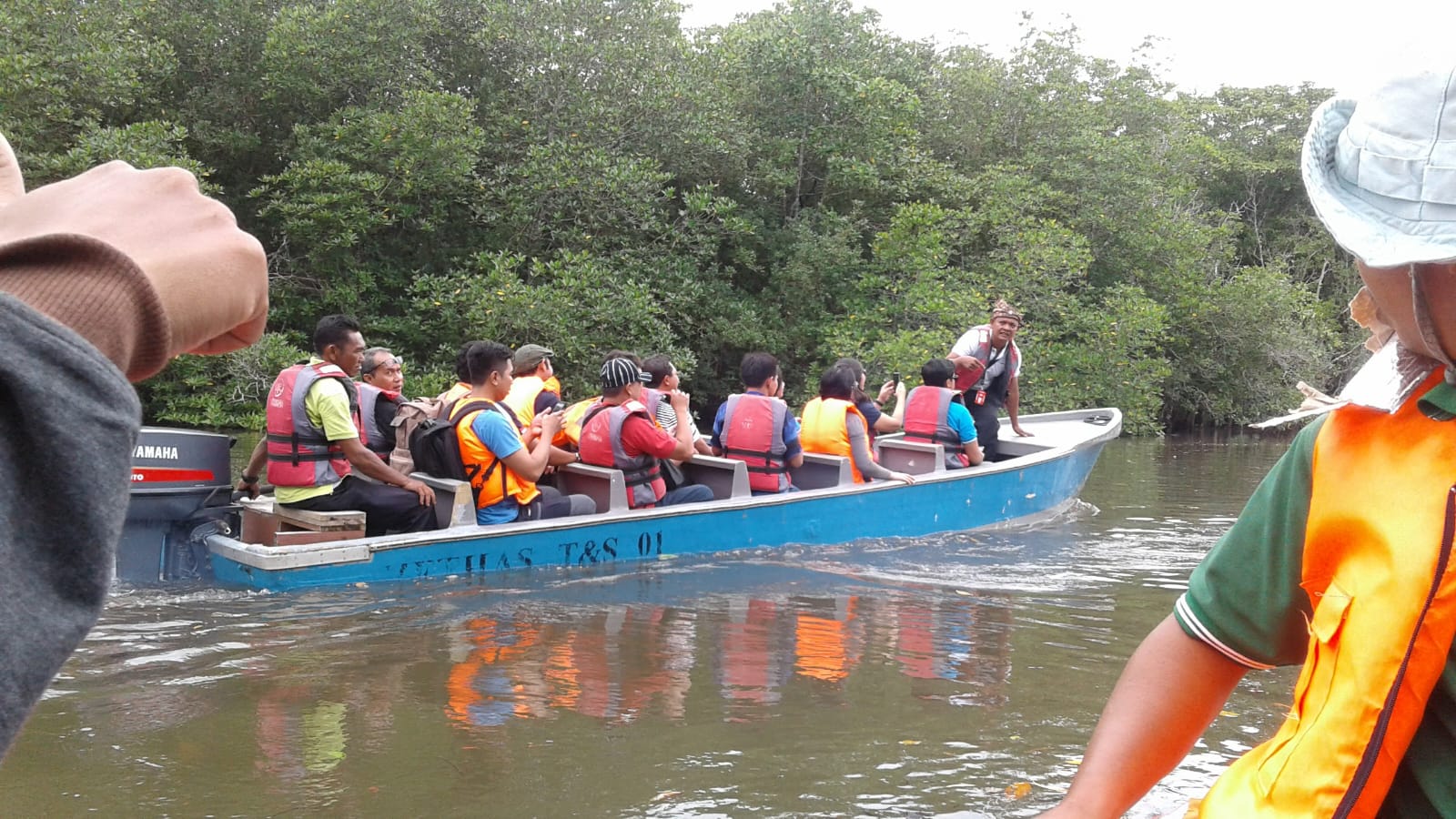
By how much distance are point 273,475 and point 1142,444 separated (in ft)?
53.8

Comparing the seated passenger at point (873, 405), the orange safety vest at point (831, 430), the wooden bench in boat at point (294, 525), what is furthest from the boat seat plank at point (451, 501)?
the seated passenger at point (873, 405)

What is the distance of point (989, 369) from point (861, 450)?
6.88 feet

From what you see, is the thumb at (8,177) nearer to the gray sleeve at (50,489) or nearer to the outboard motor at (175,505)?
the gray sleeve at (50,489)

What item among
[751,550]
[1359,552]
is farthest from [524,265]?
[1359,552]

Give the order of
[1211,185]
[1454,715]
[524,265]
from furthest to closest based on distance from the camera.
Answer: [1211,185] → [524,265] → [1454,715]

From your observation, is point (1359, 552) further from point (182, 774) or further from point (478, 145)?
point (478, 145)

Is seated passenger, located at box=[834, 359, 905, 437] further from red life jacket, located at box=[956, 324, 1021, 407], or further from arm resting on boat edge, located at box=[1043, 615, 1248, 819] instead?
arm resting on boat edge, located at box=[1043, 615, 1248, 819]

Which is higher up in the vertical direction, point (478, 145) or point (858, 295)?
point (478, 145)

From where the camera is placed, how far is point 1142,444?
20078 millimetres

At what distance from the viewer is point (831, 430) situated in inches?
384

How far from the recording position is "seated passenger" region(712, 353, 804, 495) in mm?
9094

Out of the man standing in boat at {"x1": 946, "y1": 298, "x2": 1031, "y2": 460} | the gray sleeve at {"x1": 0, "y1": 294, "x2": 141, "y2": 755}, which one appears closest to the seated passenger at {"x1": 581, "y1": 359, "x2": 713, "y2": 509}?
the man standing in boat at {"x1": 946, "y1": 298, "x2": 1031, "y2": 460}

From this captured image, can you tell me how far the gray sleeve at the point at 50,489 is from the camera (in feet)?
1.66

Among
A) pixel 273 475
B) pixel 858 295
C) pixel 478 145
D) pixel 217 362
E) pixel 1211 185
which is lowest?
pixel 273 475
